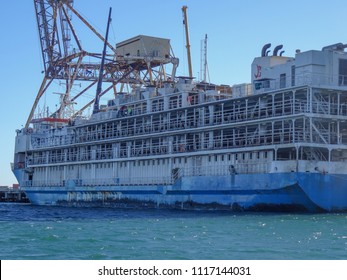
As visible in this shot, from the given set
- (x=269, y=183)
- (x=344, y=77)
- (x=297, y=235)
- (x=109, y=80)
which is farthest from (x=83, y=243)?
(x=109, y=80)

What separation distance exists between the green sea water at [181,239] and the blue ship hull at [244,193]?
4210 millimetres

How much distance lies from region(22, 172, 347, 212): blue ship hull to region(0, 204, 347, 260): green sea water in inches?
166

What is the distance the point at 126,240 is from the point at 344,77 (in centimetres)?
2528

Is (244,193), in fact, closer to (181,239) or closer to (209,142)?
(209,142)

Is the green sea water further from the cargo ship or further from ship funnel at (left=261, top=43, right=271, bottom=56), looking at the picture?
ship funnel at (left=261, top=43, right=271, bottom=56)

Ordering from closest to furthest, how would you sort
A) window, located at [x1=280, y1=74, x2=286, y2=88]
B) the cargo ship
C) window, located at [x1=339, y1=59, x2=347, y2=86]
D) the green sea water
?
the green sea water
the cargo ship
window, located at [x1=339, y1=59, x2=347, y2=86]
window, located at [x1=280, y1=74, x2=286, y2=88]

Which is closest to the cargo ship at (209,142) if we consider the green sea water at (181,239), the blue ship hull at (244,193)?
the blue ship hull at (244,193)

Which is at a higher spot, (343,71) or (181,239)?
(343,71)

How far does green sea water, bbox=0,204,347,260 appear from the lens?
77.8ft

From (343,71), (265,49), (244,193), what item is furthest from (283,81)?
(244,193)

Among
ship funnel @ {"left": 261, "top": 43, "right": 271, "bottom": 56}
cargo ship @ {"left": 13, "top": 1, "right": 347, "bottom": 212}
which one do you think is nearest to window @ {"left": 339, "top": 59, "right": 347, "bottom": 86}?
cargo ship @ {"left": 13, "top": 1, "right": 347, "bottom": 212}

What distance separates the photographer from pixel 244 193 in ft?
154

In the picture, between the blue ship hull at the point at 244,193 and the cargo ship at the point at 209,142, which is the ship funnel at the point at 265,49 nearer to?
the cargo ship at the point at 209,142

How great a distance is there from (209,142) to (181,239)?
82.9 ft
